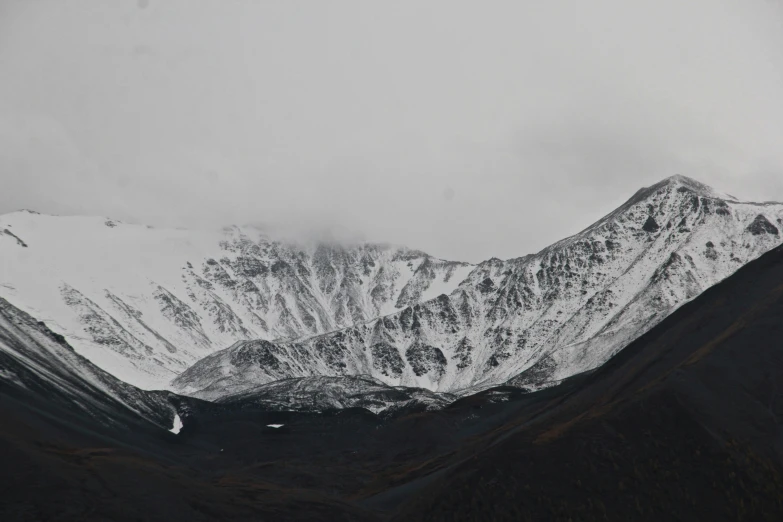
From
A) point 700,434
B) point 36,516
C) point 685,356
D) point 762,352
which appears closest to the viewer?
point 36,516

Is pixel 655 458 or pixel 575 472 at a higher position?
pixel 575 472

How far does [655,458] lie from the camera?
490ft

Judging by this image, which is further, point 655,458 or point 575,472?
point 655,458

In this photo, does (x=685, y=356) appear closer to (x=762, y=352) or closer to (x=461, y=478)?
(x=762, y=352)

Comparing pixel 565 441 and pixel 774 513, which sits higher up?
pixel 565 441

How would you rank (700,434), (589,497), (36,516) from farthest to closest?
(700,434), (589,497), (36,516)

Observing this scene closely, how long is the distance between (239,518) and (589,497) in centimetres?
6050

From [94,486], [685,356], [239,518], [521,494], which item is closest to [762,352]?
[685,356]

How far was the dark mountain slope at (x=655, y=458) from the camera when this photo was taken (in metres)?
139

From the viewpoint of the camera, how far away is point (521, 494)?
147 metres

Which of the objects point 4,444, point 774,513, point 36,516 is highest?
point 4,444

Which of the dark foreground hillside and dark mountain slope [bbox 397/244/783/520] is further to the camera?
dark mountain slope [bbox 397/244/783/520]

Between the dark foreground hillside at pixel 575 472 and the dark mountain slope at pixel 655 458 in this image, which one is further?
the dark mountain slope at pixel 655 458

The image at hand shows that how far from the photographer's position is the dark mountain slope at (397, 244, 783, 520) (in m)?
139
